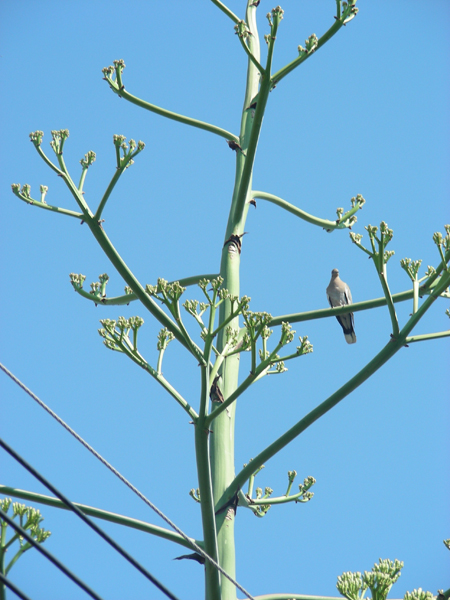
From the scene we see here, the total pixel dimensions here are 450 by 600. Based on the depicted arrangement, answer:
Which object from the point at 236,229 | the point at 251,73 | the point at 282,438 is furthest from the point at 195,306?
the point at 251,73

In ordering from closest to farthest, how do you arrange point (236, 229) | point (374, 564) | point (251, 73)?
point (374, 564) → point (236, 229) → point (251, 73)

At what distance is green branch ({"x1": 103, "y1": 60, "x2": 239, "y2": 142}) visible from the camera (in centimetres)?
562

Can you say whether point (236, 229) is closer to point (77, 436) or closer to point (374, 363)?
point (374, 363)

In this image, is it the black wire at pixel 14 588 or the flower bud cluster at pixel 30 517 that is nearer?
the black wire at pixel 14 588

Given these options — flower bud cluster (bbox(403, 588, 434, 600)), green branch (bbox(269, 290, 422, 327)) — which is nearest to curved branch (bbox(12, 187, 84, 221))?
green branch (bbox(269, 290, 422, 327))

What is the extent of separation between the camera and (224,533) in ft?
14.6

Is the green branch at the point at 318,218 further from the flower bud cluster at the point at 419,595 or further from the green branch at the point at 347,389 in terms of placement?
the flower bud cluster at the point at 419,595

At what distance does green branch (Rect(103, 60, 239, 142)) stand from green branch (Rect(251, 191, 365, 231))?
66 centimetres

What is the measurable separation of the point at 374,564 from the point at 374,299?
207 cm

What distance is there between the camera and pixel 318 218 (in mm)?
6410

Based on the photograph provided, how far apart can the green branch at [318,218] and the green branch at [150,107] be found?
0.66 m

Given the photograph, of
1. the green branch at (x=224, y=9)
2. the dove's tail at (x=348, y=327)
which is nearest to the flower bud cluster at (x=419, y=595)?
the dove's tail at (x=348, y=327)

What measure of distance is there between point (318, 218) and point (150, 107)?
6.16ft

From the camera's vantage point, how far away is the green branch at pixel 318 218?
6.33 meters
